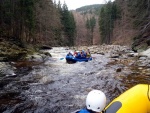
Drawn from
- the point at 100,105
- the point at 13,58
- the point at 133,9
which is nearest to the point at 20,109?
the point at 100,105

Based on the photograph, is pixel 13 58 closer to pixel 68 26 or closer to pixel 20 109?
pixel 20 109

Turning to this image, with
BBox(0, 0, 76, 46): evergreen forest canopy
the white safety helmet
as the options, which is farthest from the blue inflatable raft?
the white safety helmet

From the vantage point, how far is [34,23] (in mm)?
33344

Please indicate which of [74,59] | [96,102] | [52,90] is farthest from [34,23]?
[96,102]

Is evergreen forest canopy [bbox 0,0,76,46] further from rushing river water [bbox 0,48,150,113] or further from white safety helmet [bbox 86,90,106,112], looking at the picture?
white safety helmet [bbox 86,90,106,112]

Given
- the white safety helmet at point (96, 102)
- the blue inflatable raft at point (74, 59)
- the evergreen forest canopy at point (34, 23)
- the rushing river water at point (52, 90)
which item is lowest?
the rushing river water at point (52, 90)

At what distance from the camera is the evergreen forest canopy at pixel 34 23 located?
90.0 feet

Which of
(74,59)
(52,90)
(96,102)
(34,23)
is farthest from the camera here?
(34,23)

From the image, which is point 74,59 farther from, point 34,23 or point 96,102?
point 34,23

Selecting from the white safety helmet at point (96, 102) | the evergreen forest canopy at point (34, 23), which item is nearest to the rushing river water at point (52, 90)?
the white safety helmet at point (96, 102)

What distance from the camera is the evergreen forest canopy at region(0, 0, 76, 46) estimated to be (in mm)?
27422

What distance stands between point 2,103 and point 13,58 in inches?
399

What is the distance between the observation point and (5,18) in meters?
28.9

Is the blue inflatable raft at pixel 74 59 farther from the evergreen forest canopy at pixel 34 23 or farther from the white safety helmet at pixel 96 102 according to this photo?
the white safety helmet at pixel 96 102
